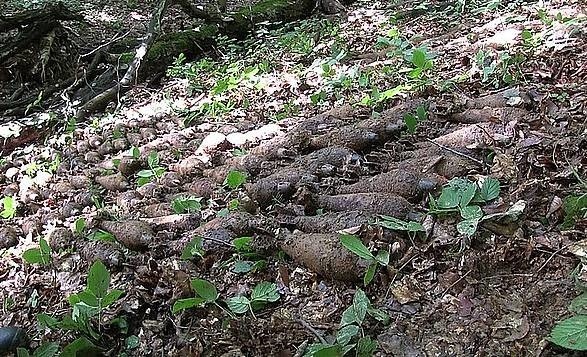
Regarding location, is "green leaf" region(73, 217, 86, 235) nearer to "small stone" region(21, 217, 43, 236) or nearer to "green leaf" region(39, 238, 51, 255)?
"green leaf" region(39, 238, 51, 255)

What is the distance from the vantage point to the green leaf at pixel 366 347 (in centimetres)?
170

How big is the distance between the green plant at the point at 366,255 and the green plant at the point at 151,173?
2075mm

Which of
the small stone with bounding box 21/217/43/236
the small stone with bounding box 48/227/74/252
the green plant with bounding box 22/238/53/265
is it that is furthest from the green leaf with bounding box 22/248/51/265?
the small stone with bounding box 21/217/43/236

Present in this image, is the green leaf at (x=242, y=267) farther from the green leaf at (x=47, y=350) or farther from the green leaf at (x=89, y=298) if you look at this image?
the green leaf at (x=47, y=350)

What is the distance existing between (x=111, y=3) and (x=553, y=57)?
10990 mm

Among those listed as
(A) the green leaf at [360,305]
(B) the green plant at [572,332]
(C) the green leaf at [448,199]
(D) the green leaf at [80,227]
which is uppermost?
(B) the green plant at [572,332]

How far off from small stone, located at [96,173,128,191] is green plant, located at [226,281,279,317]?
1.97 m

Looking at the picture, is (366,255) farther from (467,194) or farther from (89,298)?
(89,298)

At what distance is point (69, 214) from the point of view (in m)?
3.51

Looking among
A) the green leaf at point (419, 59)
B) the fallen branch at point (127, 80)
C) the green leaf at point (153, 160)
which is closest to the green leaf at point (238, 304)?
the green leaf at point (153, 160)

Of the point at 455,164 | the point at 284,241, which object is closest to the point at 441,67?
the point at 455,164

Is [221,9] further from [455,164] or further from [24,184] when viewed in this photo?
[455,164]

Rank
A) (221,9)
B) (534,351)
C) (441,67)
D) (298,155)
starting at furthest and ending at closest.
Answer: (221,9)
(441,67)
(298,155)
(534,351)

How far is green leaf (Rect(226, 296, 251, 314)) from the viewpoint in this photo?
204cm
